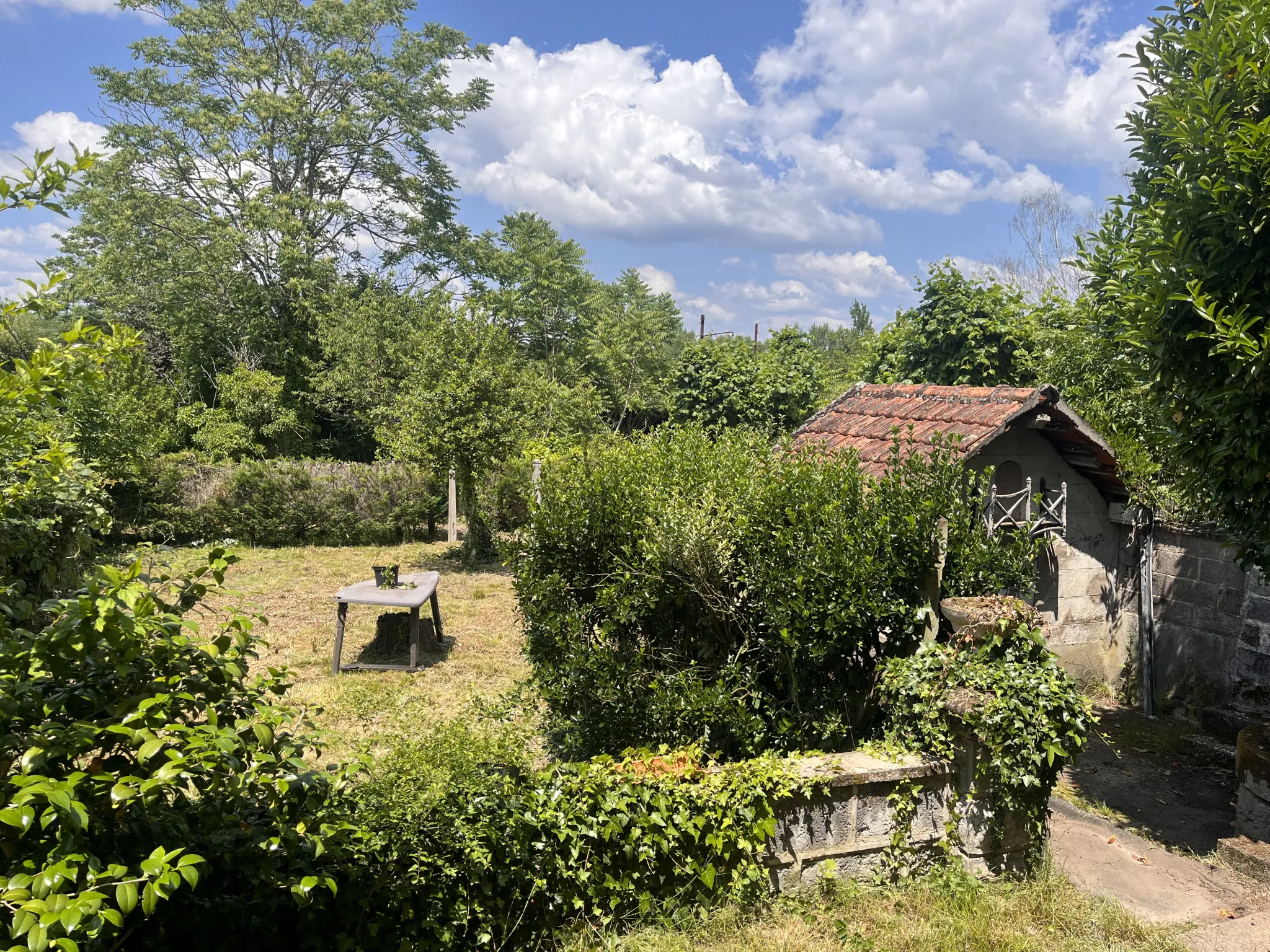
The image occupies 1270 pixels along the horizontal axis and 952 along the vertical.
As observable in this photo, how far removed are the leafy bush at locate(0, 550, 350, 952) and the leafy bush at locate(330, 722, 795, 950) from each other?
37cm

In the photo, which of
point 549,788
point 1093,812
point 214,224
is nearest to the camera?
point 549,788

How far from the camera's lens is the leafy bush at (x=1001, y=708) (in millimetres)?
4043

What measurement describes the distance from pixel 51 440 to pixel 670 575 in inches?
124

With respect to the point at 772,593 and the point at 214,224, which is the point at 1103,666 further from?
the point at 214,224

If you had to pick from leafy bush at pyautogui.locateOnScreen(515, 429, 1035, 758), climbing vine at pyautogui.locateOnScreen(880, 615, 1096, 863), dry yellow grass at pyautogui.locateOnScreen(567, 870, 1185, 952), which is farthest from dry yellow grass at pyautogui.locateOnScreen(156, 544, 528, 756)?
climbing vine at pyautogui.locateOnScreen(880, 615, 1096, 863)

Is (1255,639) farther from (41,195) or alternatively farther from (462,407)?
(462,407)

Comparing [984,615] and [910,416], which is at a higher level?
[910,416]

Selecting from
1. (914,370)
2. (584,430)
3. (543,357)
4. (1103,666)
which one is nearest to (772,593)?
(1103,666)

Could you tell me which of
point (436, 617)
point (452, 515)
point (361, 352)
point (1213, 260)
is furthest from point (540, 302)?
point (1213, 260)

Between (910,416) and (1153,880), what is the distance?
15.6ft

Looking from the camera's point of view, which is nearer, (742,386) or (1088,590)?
(1088,590)

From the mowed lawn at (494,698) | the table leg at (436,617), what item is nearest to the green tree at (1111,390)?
the mowed lawn at (494,698)

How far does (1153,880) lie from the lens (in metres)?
5.07

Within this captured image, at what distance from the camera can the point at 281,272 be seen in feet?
86.9
